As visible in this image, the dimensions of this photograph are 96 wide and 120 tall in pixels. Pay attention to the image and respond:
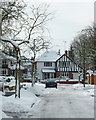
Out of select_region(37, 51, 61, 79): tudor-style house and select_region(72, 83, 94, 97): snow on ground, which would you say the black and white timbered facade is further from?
select_region(72, 83, 94, 97): snow on ground

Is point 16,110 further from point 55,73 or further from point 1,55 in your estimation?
point 55,73

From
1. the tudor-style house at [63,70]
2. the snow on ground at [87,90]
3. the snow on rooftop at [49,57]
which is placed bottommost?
the snow on ground at [87,90]

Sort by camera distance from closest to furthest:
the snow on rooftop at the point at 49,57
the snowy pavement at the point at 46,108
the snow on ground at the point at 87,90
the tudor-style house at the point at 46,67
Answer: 1. the snowy pavement at the point at 46,108
2. the snow on ground at the point at 87,90
3. the tudor-style house at the point at 46,67
4. the snow on rooftop at the point at 49,57

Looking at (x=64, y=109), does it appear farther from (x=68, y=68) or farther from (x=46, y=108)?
(x=68, y=68)

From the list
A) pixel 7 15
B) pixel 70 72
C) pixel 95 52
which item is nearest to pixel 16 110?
pixel 7 15

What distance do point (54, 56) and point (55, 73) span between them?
7926 mm

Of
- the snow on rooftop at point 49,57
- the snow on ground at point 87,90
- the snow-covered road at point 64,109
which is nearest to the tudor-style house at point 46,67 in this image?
Result: the snow on rooftop at point 49,57

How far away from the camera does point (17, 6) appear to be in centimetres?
1464

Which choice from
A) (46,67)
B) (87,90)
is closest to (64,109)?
(87,90)

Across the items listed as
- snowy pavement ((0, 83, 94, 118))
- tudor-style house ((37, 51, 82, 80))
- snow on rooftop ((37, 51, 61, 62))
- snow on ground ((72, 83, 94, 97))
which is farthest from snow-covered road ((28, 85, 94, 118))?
snow on rooftop ((37, 51, 61, 62))

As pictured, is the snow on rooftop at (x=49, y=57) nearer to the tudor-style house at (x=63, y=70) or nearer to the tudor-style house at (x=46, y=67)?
the tudor-style house at (x=46, y=67)

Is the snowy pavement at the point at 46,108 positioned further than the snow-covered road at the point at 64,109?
Yes

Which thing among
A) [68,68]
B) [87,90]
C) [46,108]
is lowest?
[87,90]

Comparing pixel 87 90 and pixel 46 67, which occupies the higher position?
pixel 46 67
